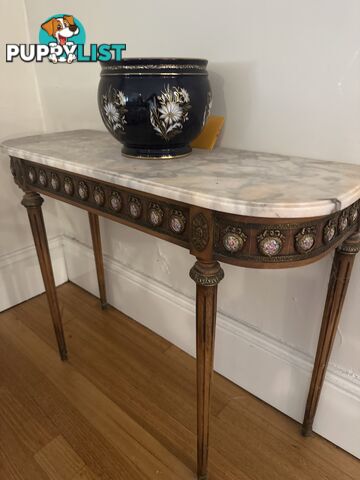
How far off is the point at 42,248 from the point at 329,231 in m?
0.86

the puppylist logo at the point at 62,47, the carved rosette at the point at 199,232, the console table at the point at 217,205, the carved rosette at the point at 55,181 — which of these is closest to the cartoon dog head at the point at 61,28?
the puppylist logo at the point at 62,47

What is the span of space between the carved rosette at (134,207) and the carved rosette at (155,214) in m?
0.03

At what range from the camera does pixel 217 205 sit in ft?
1.89

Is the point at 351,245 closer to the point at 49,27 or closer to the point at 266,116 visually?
the point at 266,116

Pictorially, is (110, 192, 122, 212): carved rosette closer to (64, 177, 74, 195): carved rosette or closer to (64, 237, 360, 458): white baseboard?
(64, 177, 74, 195): carved rosette

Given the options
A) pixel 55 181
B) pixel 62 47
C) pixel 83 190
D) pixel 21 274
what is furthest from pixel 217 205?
pixel 21 274

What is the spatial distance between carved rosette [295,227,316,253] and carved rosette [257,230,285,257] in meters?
0.03

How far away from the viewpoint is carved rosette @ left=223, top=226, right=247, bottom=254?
23.8 inches

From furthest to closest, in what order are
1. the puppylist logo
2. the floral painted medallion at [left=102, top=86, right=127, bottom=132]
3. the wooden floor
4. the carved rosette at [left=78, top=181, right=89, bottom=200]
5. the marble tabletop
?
the puppylist logo → the wooden floor → the carved rosette at [left=78, top=181, right=89, bottom=200] → the floral painted medallion at [left=102, top=86, right=127, bottom=132] → the marble tabletop

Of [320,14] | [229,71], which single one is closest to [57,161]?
[229,71]

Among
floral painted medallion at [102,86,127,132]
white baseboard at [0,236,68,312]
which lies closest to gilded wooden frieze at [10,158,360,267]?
floral painted medallion at [102,86,127,132]

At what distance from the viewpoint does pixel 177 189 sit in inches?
24.6

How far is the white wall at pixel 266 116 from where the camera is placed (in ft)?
2.54

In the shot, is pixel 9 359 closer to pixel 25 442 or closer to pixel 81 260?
pixel 25 442
